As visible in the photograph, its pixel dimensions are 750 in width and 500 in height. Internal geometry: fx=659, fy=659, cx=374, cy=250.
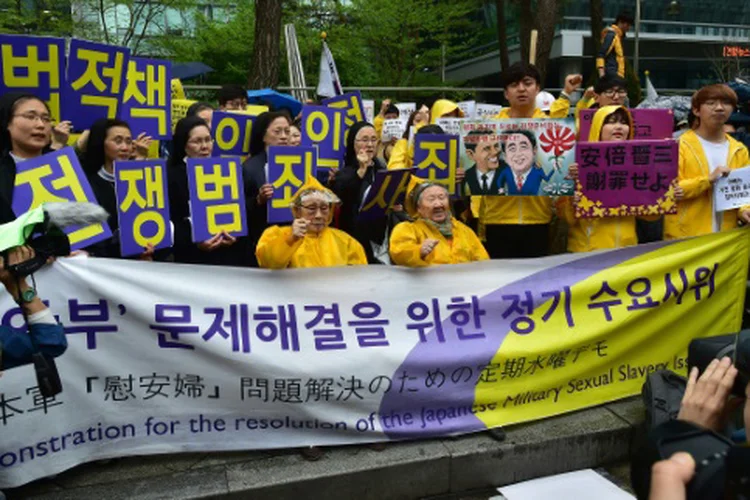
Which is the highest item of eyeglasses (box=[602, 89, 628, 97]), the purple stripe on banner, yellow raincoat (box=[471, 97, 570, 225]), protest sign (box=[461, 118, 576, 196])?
eyeglasses (box=[602, 89, 628, 97])

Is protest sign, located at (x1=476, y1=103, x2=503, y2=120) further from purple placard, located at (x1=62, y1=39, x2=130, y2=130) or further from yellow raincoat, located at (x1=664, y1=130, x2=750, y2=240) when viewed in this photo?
purple placard, located at (x1=62, y1=39, x2=130, y2=130)

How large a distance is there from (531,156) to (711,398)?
2.80 meters

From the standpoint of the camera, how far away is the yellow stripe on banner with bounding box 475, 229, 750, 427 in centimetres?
372

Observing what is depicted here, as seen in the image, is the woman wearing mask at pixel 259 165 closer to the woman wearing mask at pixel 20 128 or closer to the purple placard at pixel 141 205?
the purple placard at pixel 141 205

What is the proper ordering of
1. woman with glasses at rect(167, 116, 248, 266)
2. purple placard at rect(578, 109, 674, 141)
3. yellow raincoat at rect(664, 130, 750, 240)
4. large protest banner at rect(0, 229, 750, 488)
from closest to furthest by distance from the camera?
large protest banner at rect(0, 229, 750, 488) → woman with glasses at rect(167, 116, 248, 266) → yellow raincoat at rect(664, 130, 750, 240) → purple placard at rect(578, 109, 674, 141)

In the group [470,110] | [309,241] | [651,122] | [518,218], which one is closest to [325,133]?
[309,241]

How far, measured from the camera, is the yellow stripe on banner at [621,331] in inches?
147

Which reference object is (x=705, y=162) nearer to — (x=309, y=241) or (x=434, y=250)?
(x=434, y=250)

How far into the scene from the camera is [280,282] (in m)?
3.50

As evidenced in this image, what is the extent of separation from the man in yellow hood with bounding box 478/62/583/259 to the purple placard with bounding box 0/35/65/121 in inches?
112

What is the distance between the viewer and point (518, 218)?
4.63 meters

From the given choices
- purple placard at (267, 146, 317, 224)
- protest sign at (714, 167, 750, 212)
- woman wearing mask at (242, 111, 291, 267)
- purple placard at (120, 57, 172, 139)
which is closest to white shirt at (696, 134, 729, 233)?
protest sign at (714, 167, 750, 212)

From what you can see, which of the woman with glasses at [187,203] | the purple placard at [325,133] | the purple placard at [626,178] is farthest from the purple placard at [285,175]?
the purple placard at [626,178]

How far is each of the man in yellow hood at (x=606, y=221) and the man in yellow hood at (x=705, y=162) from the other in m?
0.24
